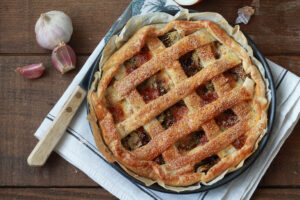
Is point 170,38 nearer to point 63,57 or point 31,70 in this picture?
point 63,57

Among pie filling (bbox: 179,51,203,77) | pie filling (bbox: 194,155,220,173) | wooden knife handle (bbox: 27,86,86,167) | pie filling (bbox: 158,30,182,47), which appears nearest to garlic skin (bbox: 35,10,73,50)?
wooden knife handle (bbox: 27,86,86,167)

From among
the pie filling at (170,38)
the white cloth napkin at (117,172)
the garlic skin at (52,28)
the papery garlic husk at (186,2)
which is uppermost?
the papery garlic husk at (186,2)

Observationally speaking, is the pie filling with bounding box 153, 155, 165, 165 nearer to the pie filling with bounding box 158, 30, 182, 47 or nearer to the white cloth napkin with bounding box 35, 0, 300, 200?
the white cloth napkin with bounding box 35, 0, 300, 200

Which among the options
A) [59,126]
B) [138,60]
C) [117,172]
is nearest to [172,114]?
[138,60]

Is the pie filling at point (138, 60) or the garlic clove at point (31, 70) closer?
the pie filling at point (138, 60)

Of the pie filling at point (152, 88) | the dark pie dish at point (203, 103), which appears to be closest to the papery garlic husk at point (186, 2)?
the dark pie dish at point (203, 103)

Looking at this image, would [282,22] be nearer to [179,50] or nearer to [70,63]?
[179,50]

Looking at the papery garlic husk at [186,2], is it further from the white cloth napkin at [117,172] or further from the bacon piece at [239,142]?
the bacon piece at [239,142]
